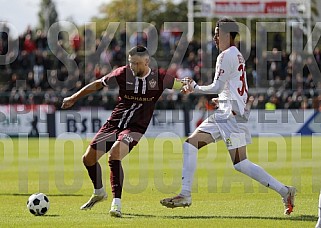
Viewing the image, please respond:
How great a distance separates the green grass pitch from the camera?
10859 millimetres

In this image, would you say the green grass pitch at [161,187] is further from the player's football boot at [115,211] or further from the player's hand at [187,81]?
the player's hand at [187,81]

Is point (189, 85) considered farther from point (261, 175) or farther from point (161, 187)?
point (161, 187)

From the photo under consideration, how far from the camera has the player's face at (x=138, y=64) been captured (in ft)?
37.6

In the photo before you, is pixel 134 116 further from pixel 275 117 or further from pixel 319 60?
pixel 319 60

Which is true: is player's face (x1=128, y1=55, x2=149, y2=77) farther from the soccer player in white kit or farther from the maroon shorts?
the maroon shorts

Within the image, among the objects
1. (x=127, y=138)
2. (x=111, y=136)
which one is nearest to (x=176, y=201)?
(x=127, y=138)

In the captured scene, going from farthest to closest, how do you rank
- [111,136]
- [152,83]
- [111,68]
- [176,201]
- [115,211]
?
[111,68] < [111,136] < [152,83] < [176,201] < [115,211]

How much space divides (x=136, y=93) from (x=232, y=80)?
1.38 meters

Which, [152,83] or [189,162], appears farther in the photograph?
[152,83]

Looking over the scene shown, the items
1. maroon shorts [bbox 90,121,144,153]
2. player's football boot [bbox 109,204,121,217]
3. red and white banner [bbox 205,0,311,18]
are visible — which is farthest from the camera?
red and white banner [bbox 205,0,311,18]

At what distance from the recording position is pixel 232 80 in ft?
37.2

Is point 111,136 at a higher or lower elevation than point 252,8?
lower

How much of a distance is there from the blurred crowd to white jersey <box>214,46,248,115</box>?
2202 cm

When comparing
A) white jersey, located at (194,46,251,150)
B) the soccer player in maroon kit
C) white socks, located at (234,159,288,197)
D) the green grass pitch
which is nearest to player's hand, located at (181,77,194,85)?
→ white jersey, located at (194,46,251,150)
